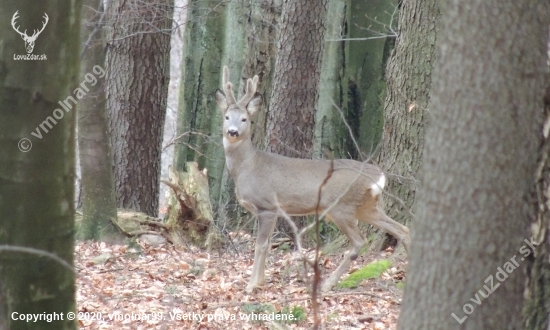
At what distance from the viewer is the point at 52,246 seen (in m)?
3.66

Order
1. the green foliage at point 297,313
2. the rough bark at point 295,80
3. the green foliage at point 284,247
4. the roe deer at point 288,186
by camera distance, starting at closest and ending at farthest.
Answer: the green foliage at point 297,313
the roe deer at point 288,186
the green foliage at point 284,247
the rough bark at point 295,80

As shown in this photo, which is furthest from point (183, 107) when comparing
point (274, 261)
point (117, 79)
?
point (274, 261)

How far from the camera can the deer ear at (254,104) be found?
8961mm

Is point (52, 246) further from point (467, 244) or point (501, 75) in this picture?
point (501, 75)

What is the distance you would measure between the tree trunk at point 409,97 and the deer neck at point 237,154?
4.85 feet

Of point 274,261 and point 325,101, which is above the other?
point 325,101

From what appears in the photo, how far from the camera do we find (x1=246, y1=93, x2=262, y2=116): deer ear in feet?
29.4

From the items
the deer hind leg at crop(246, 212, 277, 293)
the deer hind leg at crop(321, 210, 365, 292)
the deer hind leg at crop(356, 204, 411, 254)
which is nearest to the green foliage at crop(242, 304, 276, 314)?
the deer hind leg at crop(246, 212, 277, 293)

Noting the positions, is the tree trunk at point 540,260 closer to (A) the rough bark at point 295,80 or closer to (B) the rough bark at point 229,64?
(A) the rough bark at point 295,80

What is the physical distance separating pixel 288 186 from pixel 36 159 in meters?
5.11

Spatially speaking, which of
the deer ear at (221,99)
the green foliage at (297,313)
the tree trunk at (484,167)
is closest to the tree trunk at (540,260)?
the tree trunk at (484,167)

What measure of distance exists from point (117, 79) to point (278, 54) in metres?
2.33

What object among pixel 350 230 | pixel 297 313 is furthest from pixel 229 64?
pixel 297 313

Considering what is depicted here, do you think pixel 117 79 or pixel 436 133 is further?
pixel 117 79
